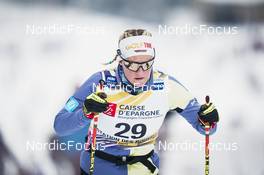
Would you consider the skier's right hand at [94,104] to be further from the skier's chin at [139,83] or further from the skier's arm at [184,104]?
the skier's arm at [184,104]

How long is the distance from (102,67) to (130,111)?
26 cm

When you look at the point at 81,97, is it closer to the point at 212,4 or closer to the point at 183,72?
the point at 183,72

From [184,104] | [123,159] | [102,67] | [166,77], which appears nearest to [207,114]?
[184,104]

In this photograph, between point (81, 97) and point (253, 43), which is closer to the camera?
point (81, 97)

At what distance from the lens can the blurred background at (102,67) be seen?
10.3 ft

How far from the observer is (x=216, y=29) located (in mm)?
3207

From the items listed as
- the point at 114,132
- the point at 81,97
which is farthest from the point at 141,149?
the point at 81,97

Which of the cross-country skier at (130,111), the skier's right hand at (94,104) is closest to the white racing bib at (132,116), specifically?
the cross-country skier at (130,111)

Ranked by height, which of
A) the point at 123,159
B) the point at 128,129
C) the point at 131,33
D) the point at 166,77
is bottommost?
the point at 123,159

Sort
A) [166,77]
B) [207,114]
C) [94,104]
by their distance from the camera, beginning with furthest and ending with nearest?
[166,77]
[207,114]
[94,104]

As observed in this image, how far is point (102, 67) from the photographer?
3.12m

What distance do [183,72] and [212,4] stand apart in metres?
0.37

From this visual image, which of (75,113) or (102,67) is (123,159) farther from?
(102,67)

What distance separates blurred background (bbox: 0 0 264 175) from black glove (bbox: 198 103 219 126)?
0.11 m
